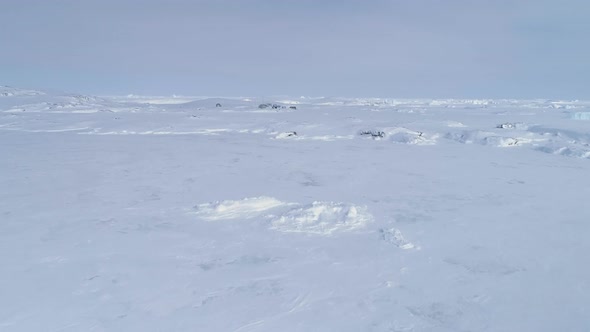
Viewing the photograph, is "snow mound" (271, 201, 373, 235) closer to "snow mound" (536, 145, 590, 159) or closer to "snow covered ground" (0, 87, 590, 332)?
"snow covered ground" (0, 87, 590, 332)

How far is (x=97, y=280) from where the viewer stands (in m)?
3.74

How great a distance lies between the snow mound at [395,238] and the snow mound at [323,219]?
0.34m

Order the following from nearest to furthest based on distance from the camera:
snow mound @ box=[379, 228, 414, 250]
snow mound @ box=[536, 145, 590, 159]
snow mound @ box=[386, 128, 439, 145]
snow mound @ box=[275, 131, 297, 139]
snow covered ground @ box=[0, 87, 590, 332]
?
snow covered ground @ box=[0, 87, 590, 332] → snow mound @ box=[379, 228, 414, 250] → snow mound @ box=[536, 145, 590, 159] → snow mound @ box=[386, 128, 439, 145] → snow mound @ box=[275, 131, 297, 139]

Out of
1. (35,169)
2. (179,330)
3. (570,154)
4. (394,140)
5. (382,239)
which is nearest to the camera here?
(179,330)

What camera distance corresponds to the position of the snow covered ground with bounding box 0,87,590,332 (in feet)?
10.8

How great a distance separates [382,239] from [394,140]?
33.9ft

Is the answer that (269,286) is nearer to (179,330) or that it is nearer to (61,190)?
(179,330)

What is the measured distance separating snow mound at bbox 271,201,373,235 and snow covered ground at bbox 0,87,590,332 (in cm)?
3

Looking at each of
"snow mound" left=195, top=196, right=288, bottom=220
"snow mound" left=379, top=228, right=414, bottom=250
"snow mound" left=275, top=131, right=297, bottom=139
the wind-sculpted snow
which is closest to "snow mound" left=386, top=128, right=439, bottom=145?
"snow mound" left=275, top=131, right=297, bottom=139

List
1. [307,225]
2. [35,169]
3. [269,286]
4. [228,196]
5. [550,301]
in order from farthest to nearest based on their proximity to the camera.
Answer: [35,169], [228,196], [307,225], [269,286], [550,301]

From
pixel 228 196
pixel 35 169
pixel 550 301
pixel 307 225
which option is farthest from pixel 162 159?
pixel 550 301

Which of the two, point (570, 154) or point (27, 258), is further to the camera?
point (570, 154)

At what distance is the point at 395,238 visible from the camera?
16.0 feet

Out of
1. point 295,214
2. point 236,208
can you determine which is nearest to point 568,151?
point 295,214
